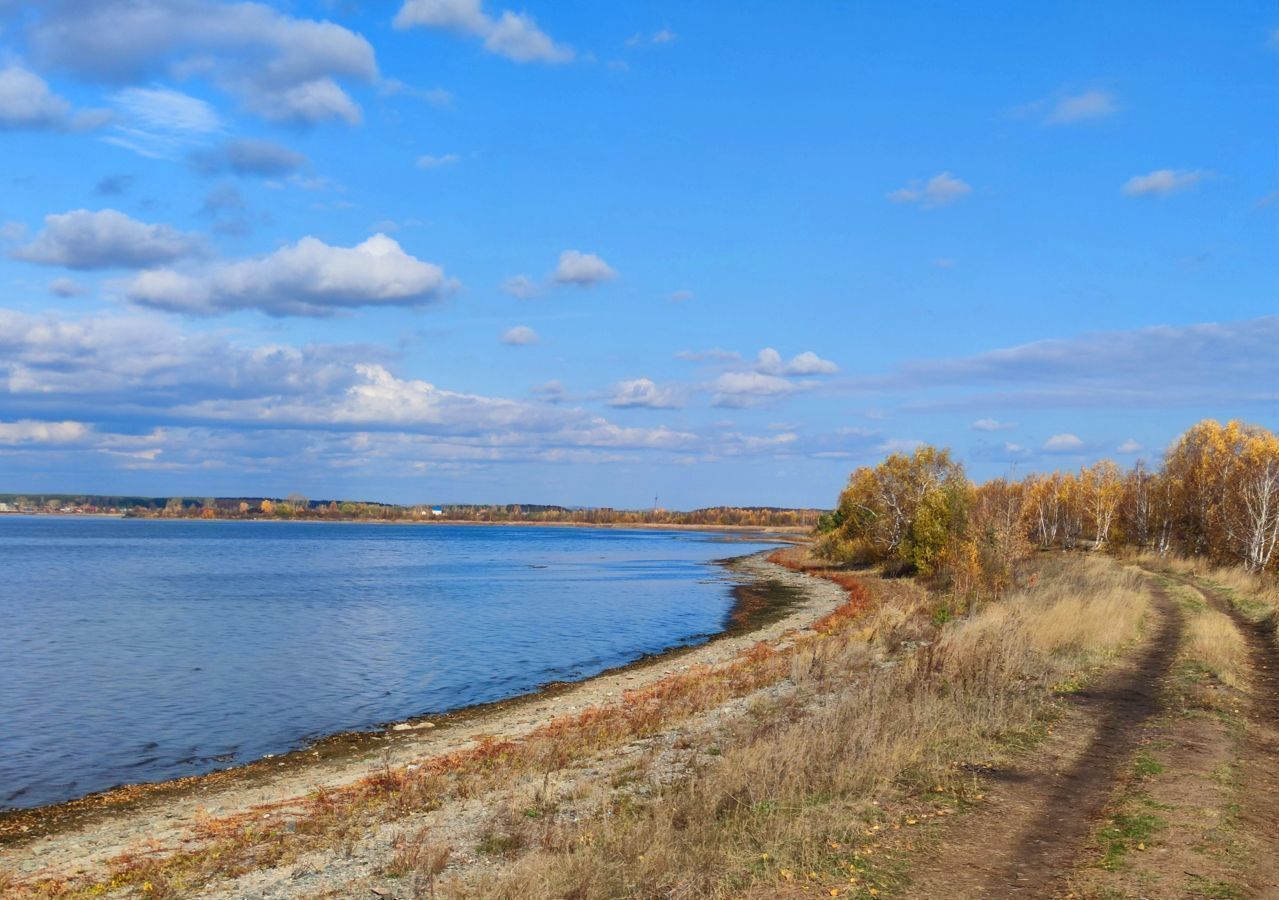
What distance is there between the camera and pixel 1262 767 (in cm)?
1302

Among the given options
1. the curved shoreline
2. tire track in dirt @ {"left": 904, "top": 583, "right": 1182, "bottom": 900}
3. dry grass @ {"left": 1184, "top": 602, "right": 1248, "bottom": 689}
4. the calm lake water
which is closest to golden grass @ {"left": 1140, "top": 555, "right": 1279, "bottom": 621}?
dry grass @ {"left": 1184, "top": 602, "right": 1248, "bottom": 689}

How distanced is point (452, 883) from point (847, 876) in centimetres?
455

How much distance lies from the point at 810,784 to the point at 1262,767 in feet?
21.3

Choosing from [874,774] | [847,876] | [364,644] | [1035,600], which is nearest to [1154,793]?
[874,774]

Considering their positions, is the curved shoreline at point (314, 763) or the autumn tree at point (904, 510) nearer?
the curved shoreline at point (314, 763)

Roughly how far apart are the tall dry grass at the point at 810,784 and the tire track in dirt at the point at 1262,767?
3239mm

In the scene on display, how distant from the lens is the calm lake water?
23172 mm

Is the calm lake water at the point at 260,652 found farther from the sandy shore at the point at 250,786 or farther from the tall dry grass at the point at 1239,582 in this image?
the tall dry grass at the point at 1239,582

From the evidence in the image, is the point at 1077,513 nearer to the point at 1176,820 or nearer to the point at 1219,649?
the point at 1219,649

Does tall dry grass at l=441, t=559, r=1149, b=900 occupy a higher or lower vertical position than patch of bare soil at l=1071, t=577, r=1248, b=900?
lower

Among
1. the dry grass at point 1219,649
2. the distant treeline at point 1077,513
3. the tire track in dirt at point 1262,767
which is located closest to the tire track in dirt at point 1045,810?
the tire track in dirt at point 1262,767

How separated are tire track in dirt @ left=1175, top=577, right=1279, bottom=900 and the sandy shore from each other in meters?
14.8

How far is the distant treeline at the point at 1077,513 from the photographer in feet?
154

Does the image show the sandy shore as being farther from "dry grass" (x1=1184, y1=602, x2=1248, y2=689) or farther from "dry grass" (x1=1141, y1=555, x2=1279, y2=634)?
"dry grass" (x1=1141, y1=555, x2=1279, y2=634)
